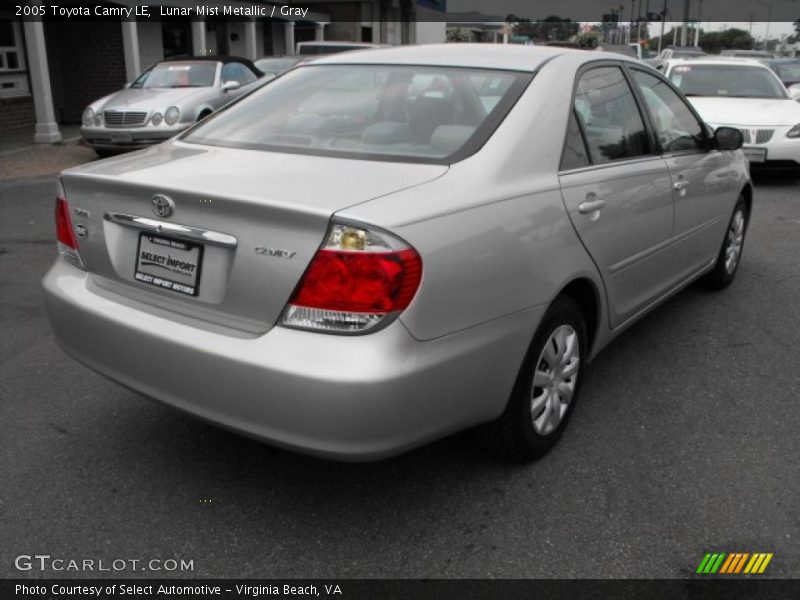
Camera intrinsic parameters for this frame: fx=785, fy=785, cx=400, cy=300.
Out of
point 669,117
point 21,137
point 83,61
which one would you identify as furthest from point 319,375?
point 83,61

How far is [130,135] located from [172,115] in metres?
0.64

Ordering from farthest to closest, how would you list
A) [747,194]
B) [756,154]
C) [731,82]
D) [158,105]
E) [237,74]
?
[237,74], [158,105], [731,82], [756,154], [747,194]

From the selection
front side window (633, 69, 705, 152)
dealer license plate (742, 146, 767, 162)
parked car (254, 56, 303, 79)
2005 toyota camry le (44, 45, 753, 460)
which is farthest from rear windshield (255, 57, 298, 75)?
2005 toyota camry le (44, 45, 753, 460)

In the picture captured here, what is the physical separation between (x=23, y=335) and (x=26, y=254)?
79.8 inches

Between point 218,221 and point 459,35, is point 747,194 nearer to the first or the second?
point 218,221

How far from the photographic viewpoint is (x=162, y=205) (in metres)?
2.57

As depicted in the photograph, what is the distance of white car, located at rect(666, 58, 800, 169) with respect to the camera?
9.48m

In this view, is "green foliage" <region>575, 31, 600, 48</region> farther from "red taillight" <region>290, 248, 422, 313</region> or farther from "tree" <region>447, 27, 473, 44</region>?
"red taillight" <region>290, 248, 422, 313</region>

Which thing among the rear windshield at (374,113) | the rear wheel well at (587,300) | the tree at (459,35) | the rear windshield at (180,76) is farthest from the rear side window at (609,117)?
the tree at (459,35)

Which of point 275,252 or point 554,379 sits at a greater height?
point 275,252

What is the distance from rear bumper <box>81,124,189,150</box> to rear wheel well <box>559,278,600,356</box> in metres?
8.55

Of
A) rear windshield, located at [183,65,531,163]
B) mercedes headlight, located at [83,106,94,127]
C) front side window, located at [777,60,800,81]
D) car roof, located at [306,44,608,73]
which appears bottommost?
mercedes headlight, located at [83,106,94,127]

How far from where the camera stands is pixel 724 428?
11.4ft

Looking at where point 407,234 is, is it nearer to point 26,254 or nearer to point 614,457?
point 614,457
